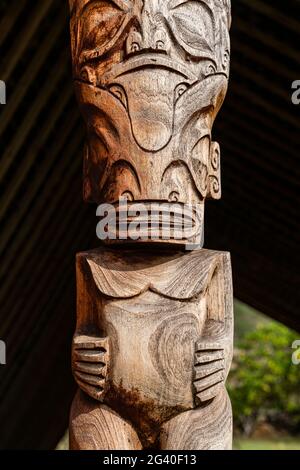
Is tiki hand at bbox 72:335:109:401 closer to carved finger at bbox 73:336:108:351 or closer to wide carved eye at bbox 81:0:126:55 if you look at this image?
carved finger at bbox 73:336:108:351

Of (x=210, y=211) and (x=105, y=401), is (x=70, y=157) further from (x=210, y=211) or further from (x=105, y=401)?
(x=105, y=401)

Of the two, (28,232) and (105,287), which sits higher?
(28,232)

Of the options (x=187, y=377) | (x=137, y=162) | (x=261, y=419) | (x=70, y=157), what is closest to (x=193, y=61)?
(x=137, y=162)

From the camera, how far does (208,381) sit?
13.6 ft

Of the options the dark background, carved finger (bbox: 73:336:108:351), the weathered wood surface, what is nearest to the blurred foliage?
the dark background

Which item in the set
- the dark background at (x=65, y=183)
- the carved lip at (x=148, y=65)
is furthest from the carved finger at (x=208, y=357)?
the dark background at (x=65, y=183)

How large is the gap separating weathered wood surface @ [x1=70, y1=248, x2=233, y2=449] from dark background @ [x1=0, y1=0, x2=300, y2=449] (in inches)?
128

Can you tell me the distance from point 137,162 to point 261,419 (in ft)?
71.4

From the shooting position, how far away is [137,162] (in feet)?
13.6

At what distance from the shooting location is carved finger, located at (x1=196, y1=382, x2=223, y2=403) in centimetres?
412

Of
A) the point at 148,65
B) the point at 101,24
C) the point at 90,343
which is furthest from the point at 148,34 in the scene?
the point at 90,343

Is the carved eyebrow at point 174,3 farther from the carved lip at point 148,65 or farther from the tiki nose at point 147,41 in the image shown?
A: the carved lip at point 148,65

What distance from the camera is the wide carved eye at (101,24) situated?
4.31 meters

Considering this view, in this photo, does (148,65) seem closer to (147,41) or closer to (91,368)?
(147,41)
